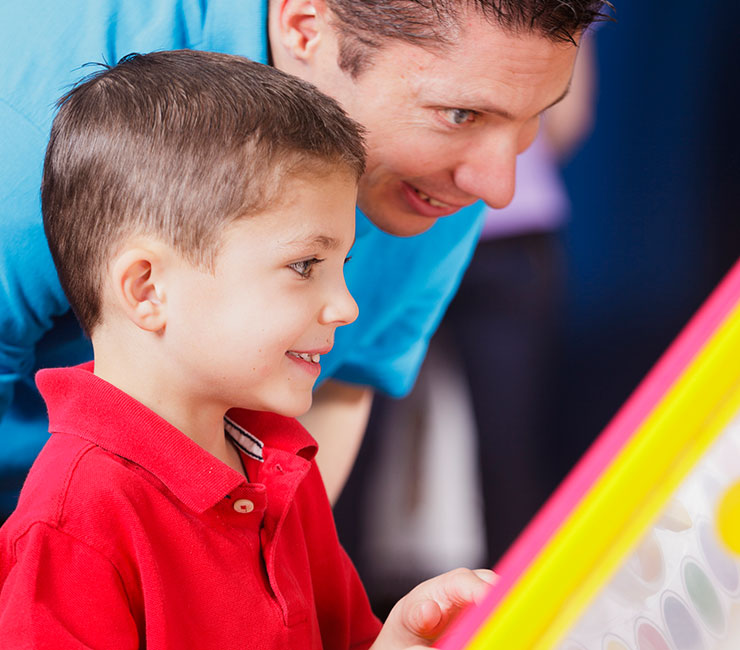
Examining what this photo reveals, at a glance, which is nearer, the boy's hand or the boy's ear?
the boy's hand

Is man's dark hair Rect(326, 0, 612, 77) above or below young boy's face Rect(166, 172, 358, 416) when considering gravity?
above

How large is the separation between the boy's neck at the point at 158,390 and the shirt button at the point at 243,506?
7 cm

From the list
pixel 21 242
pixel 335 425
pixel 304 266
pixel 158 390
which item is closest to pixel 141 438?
pixel 158 390

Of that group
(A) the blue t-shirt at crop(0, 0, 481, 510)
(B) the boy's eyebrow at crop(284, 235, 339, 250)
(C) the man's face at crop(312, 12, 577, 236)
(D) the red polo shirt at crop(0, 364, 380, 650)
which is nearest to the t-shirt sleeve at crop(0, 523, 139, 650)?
(D) the red polo shirt at crop(0, 364, 380, 650)

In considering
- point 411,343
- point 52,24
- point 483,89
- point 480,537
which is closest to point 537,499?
point 480,537

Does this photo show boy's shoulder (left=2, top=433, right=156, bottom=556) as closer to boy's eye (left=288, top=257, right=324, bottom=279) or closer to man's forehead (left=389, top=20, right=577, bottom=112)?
boy's eye (left=288, top=257, right=324, bottom=279)

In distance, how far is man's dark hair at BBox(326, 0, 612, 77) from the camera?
2.91 feet

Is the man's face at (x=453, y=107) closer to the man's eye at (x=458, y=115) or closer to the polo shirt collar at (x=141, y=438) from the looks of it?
the man's eye at (x=458, y=115)

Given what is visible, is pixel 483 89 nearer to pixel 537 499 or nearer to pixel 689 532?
pixel 689 532

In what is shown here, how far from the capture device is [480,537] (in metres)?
2.07

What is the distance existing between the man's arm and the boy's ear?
1.58 feet

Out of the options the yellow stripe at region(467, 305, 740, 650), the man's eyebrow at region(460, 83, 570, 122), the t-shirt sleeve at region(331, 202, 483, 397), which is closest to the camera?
the yellow stripe at region(467, 305, 740, 650)

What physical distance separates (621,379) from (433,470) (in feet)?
1.65

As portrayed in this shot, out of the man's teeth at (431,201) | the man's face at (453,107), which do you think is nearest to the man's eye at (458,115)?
the man's face at (453,107)
